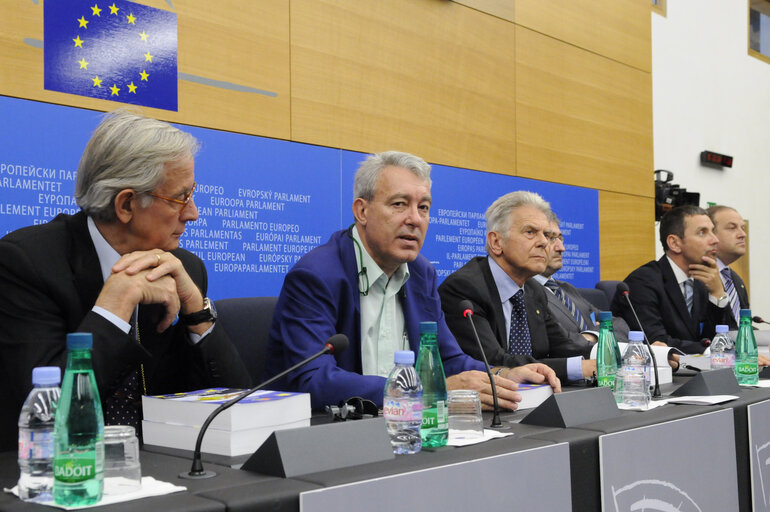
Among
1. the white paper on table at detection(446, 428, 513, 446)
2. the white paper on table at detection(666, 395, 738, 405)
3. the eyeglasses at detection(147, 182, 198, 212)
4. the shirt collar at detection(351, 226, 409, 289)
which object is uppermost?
the eyeglasses at detection(147, 182, 198, 212)

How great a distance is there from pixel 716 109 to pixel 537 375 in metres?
6.67

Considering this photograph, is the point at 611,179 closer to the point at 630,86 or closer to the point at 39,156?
the point at 630,86

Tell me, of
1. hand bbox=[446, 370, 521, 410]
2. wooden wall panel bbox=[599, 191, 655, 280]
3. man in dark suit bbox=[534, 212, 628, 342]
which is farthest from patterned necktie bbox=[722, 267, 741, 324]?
hand bbox=[446, 370, 521, 410]

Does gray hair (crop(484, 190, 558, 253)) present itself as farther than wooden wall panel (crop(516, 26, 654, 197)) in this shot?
No

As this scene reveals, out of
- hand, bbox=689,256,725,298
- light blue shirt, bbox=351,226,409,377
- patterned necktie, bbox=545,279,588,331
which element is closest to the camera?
light blue shirt, bbox=351,226,409,377

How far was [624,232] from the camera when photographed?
5.69 meters

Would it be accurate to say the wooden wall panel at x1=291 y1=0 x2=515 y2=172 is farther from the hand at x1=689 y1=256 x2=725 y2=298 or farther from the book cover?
the book cover

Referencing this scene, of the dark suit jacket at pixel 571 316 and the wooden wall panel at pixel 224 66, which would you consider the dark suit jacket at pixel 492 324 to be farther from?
the wooden wall panel at pixel 224 66

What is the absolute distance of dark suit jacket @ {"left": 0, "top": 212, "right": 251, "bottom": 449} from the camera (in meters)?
1.42

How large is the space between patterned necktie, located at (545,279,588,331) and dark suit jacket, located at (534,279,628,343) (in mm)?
44

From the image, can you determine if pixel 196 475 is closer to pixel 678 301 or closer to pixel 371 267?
pixel 371 267

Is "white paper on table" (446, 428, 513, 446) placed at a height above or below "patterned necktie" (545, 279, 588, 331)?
below

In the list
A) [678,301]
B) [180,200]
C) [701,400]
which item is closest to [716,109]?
[678,301]

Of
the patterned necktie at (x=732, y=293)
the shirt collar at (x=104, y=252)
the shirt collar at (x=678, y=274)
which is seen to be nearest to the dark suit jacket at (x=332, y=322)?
the shirt collar at (x=104, y=252)
